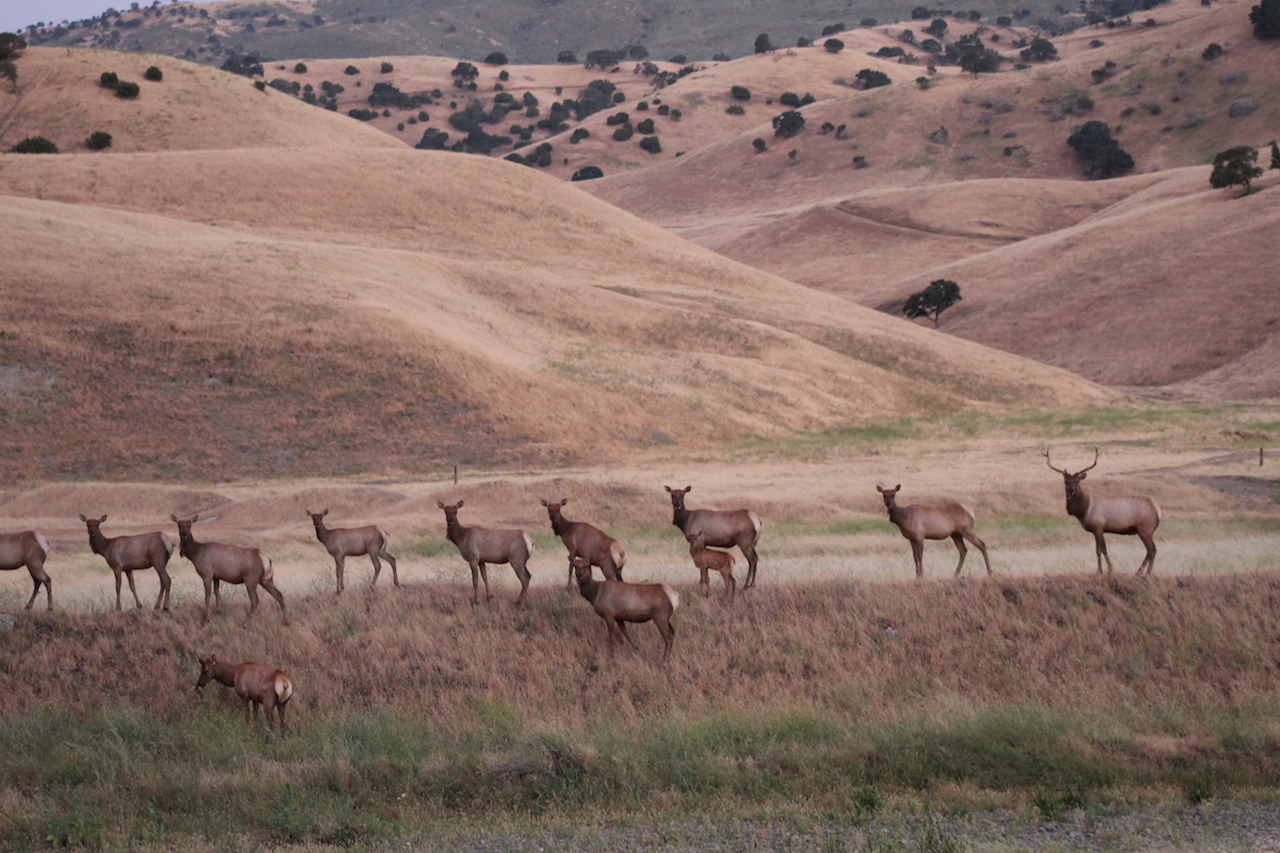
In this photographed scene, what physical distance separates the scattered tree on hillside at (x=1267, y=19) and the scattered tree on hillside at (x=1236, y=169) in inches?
2381

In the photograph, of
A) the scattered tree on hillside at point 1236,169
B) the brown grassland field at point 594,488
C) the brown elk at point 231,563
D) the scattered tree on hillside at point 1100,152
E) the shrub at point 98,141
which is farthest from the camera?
the scattered tree on hillside at point 1100,152

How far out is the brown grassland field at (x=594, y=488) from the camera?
12.7 metres

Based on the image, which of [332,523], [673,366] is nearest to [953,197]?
[673,366]

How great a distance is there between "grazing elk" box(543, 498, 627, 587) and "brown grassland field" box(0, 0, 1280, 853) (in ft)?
3.37

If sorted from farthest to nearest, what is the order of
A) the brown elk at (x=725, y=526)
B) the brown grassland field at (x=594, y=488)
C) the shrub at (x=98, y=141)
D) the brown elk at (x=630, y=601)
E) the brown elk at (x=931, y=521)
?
the shrub at (x=98, y=141) → the brown elk at (x=931, y=521) → the brown elk at (x=725, y=526) → the brown elk at (x=630, y=601) → the brown grassland field at (x=594, y=488)

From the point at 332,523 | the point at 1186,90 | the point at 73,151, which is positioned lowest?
the point at 332,523

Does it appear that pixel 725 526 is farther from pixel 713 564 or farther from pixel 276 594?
pixel 276 594

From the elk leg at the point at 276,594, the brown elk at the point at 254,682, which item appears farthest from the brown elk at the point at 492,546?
the brown elk at the point at 254,682

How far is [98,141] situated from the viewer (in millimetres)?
94000

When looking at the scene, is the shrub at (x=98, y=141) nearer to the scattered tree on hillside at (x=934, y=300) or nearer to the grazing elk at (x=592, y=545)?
the scattered tree on hillside at (x=934, y=300)

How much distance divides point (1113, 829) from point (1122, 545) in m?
13.5

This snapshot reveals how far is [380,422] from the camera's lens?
49.4 metres

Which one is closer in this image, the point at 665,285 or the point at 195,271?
the point at 195,271

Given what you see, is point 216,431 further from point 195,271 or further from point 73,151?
point 73,151
